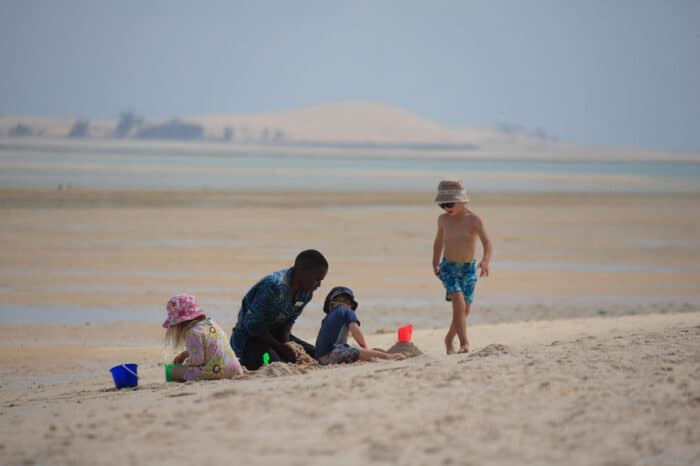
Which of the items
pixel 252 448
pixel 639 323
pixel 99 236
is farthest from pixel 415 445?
pixel 99 236

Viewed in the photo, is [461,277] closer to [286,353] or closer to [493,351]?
[493,351]

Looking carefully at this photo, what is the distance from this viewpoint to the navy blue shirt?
23.9 feet

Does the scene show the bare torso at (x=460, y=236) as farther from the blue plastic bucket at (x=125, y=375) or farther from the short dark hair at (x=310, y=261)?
the blue plastic bucket at (x=125, y=375)

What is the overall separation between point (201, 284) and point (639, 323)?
627 cm

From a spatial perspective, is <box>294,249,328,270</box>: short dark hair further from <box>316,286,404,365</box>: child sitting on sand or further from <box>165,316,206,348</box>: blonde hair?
<box>165,316,206,348</box>: blonde hair

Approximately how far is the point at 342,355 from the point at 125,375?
1506 millimetres

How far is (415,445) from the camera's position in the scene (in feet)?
15.6

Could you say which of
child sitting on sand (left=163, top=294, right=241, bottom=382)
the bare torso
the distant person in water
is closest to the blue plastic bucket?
child sitting on sand (left=163, top=294, right=241, bottom=382)

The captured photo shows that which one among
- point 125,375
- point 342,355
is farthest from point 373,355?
point 125,375

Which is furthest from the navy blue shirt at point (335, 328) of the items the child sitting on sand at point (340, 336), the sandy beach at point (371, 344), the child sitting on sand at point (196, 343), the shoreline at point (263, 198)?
the shoreline at point (263, 198)

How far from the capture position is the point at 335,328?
734 cm

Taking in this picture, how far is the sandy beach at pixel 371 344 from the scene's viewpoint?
4852 millimetres

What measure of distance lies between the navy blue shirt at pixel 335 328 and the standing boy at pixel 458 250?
1.08m

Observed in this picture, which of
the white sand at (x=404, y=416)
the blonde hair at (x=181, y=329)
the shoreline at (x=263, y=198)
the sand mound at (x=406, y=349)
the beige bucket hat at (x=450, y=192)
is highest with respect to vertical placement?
the beige bucket hat at (x=450, y=192)
